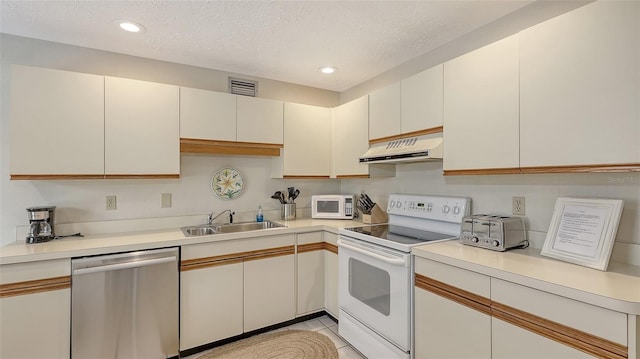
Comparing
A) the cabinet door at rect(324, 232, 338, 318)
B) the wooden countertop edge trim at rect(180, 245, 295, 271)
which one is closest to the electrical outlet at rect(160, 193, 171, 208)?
the wooden countertop edge trim at rect(180, 245, 295, 271)

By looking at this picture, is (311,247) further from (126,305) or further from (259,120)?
(126,305)

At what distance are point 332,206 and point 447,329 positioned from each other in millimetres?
1703

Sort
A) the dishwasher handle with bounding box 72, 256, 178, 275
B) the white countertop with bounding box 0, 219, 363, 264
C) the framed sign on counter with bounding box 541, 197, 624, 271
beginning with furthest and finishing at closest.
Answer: the dishwasher handle with bounding box 72, 256, 178, 275
the white countertop with bounding box 0, 219, 363, 264
the framed sign on counter with bounding box 541, 197, 624, 271

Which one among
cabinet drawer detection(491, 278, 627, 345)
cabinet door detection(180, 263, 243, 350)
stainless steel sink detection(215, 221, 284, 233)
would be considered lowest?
cabinet door detection(180, 263, 243, 350)

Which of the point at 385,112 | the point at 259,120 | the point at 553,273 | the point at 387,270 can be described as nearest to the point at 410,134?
the point at 385,112

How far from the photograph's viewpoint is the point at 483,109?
1.78m

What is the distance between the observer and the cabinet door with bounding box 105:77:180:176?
2.22 metres

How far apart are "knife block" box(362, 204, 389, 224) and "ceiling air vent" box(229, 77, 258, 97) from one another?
5.56 feet

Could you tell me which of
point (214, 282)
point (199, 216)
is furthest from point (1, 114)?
point (214, 282)

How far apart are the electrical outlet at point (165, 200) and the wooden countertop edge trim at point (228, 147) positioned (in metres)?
0.44

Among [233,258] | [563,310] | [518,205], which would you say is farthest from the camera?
[233,258]

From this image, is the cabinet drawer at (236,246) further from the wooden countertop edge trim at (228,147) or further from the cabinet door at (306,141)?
the wooden countertop edge trim at (228,147)

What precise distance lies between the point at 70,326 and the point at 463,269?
95.2 inches

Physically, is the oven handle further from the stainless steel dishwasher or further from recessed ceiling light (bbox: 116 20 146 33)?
recessed ceiling light (bbox: 116 20 146 33)
